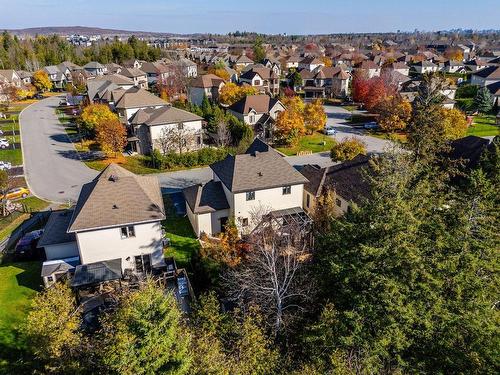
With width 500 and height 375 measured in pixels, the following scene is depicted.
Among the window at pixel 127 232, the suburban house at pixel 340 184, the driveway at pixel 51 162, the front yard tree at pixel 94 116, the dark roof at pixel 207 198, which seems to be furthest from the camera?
the front yard tree at pixel 94 116

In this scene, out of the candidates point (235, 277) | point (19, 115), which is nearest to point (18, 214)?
point (235, 277)

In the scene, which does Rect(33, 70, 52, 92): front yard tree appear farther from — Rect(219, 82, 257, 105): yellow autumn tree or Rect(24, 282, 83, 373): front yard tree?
Rect(24, 282, 83, 373): front yard tree

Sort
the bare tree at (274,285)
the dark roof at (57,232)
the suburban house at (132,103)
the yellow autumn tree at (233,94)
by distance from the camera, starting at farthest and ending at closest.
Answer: the yellow autumn tree at (233,94) → the suburban house at (132,103) → the dark roof at (57,232) → the bare tree at (274,285)

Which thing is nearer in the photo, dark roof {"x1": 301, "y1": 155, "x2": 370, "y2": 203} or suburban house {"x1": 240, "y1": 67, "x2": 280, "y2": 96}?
dark roof {"x1": 301, "y1": 155, "x2": 370, "y2": 203}

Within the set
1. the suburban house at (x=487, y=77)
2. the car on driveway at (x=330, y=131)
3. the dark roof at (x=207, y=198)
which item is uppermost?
the suburban house at (x=487, y=77)

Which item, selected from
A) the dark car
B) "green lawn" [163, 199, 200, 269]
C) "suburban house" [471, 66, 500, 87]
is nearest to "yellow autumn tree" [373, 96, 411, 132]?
"green lawn" [163, 199, 200, 269]

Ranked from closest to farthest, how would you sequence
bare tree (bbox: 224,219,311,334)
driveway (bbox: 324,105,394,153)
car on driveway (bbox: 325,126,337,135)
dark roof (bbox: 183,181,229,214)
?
bare tree (bbox: 224,219,311,334) < dark roof (bbox: 183,181,229,214) < driveway (bbox: 324,105,394,153) < car on driveway (bbox: 325,126,337,135)

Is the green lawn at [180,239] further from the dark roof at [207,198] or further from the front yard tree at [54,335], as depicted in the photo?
the front yard tree at [54,335]

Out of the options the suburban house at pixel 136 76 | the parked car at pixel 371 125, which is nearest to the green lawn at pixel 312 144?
the parked car at pixel 371 125
